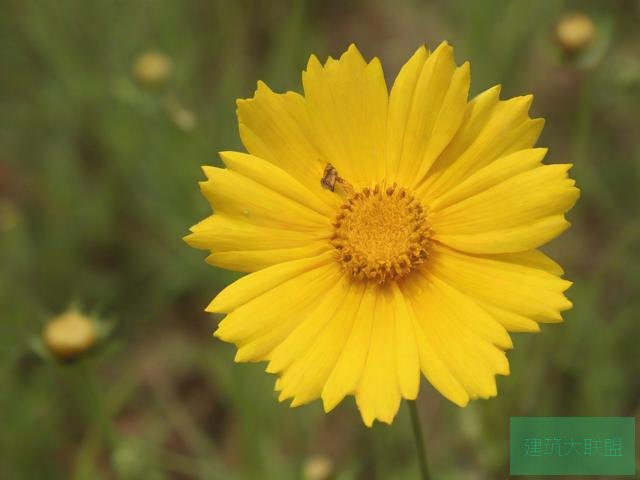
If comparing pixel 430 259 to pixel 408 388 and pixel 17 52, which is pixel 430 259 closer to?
pixel 408 388

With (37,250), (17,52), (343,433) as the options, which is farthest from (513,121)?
(17,52)

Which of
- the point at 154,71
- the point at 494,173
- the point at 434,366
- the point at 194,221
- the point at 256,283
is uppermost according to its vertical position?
the point at 154,71

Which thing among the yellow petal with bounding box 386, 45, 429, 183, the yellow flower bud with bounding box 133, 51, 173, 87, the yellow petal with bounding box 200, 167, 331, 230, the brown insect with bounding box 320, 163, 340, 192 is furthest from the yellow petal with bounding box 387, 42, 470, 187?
the yellow flower bud with bounding box 133, 51, 173, 87

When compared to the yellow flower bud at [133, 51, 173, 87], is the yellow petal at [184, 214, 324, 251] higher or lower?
lower

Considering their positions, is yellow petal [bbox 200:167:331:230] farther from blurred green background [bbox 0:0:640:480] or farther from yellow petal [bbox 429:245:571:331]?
blurred green background [bbox 0:0:640:480]

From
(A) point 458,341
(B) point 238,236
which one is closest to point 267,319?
(B) point 238,236

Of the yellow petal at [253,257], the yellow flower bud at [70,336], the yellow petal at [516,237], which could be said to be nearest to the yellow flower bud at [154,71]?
the yellow flower bud at [70,336]
